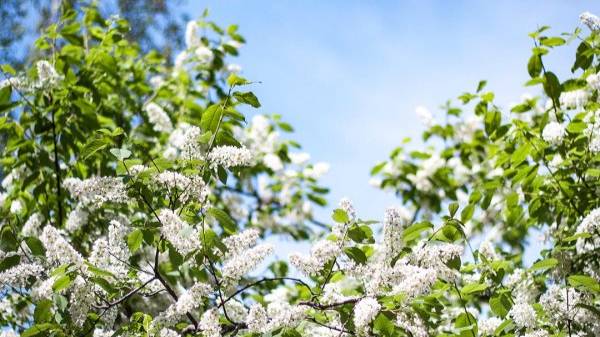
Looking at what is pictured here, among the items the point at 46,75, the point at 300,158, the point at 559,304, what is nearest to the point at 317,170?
the point at 300,158

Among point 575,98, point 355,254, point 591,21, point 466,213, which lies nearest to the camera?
point 355,254

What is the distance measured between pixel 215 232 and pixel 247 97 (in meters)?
0.92

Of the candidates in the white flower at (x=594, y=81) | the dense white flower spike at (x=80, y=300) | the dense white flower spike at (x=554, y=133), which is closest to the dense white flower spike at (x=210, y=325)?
the dense white flower spike at (x=80, y=300)

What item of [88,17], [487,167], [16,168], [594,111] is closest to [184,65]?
[88,17]

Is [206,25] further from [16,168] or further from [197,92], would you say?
[16,168]

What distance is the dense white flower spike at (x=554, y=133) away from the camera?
4121 mm

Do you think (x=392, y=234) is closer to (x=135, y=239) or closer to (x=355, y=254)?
(x=355, y=254)

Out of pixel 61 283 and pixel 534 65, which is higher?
pixel 534 65

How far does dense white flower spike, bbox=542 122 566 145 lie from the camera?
4.12 m

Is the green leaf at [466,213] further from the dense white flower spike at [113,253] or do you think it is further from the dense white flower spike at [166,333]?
the dense white flower spike at [113,253]

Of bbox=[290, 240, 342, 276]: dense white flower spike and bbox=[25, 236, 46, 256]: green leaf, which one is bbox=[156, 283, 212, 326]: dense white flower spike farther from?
bbox=[25, 236, 46, 256]: green leaf

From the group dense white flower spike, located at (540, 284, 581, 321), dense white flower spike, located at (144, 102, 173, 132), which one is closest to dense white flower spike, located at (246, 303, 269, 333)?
dense white flower spike, located at (540, 284, 581, 321)

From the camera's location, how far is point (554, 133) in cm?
413

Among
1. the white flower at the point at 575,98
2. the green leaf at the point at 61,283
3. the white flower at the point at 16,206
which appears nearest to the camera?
the green leaf at the point at 61,283
